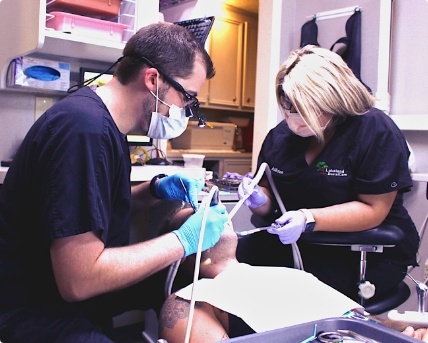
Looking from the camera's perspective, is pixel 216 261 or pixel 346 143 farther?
pixel 346 143

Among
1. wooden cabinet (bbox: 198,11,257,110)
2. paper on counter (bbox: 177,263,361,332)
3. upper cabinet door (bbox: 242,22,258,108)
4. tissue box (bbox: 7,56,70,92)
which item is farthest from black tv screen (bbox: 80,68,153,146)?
upper cabinet door (bbox: 242,22,258,108)

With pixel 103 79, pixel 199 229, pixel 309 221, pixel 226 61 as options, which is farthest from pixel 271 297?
pixel 226 61

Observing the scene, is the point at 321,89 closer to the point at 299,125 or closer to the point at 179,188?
the point at 299,125

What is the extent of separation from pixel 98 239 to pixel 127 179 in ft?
0.67

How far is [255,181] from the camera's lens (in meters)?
1.57

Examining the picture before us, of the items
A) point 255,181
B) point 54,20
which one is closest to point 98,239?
point 255,181

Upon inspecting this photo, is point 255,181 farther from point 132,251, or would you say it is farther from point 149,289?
point 132,251

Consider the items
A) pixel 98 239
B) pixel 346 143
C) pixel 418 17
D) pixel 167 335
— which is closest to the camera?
pixel 98 239

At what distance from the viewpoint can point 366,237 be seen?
1.30 meters

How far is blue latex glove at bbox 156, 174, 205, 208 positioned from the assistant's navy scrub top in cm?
38

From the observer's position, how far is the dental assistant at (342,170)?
1426 millimetres

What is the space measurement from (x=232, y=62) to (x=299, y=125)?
2.97 m

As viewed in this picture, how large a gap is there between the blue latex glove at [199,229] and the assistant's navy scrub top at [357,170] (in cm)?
44

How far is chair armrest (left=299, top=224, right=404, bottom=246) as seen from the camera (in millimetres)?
1295
